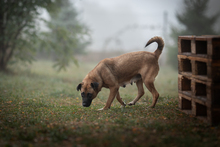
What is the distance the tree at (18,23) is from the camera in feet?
52.7

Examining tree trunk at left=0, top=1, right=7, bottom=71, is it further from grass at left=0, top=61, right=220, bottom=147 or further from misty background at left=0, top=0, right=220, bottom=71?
grass at left=0, top=61, right=220, bottom=147

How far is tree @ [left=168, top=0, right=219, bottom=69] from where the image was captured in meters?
22.6

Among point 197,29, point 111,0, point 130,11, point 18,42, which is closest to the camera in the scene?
point 18,42

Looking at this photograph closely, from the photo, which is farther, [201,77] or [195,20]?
[195,20]

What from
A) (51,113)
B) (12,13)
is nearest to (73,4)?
(12,13)

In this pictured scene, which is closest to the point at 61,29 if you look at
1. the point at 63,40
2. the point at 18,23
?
the point at 63,40

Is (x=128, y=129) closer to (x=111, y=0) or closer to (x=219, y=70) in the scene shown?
(x=219, y=70)

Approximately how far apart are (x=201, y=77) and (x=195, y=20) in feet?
60.4

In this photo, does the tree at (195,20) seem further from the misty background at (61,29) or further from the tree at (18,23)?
the tree at (18,23)

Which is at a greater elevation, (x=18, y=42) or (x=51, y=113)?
(x=18, y=42)

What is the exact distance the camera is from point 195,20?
74.3ft

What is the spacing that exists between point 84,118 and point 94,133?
1.62 meters

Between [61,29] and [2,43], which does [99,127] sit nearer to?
[61,29]

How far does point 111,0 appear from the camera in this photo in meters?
95.8
